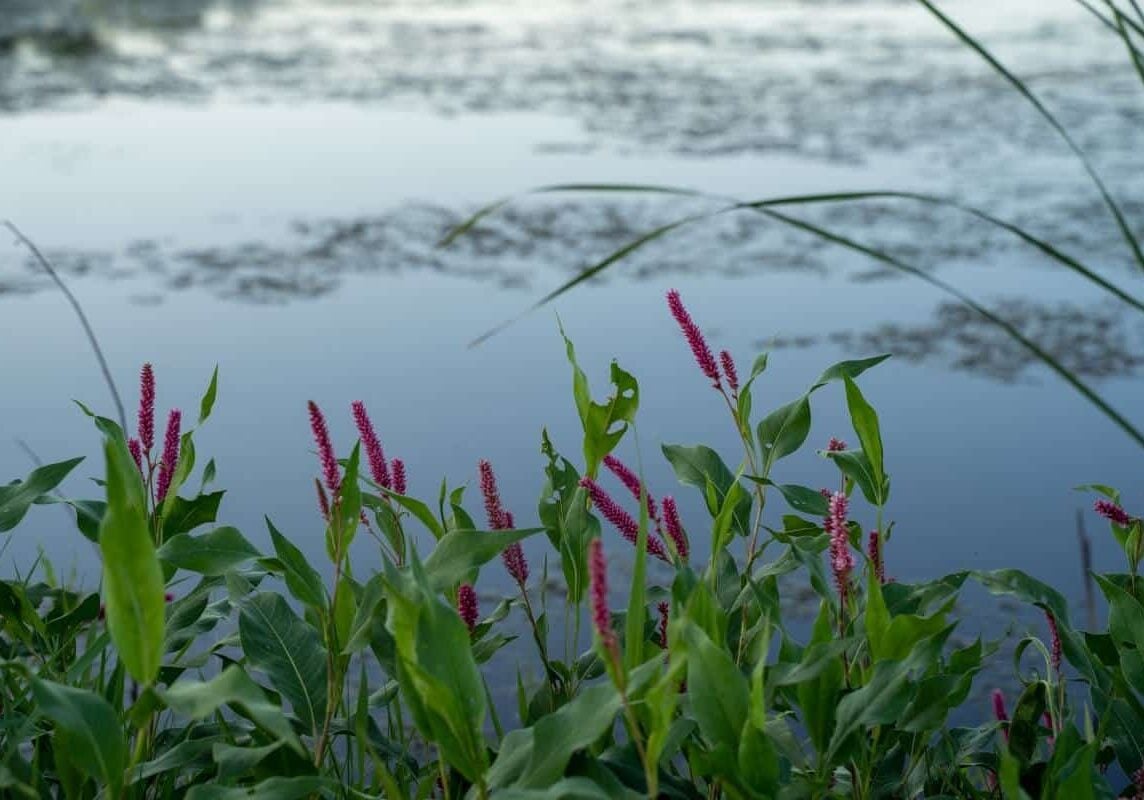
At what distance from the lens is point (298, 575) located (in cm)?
93

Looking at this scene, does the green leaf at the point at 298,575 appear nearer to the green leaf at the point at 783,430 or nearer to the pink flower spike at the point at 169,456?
the pink flower spike at the point at 169,456

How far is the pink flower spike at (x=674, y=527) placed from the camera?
1003 millimetres

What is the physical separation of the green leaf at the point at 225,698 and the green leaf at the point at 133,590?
0.02m

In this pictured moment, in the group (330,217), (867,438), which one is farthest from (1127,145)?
(867,438)

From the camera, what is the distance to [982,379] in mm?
3576

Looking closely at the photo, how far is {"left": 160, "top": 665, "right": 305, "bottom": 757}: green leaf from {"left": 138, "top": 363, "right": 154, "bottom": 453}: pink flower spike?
0.30m

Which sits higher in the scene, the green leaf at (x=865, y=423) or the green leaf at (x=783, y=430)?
the green leaf at (x=865, y=423)

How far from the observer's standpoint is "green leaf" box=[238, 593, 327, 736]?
38.2 inches

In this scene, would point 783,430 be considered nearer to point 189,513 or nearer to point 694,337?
point 694,337

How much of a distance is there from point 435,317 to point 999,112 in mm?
3528

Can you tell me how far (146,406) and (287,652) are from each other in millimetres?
201

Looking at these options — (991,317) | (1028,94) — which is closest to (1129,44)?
(1028,94)

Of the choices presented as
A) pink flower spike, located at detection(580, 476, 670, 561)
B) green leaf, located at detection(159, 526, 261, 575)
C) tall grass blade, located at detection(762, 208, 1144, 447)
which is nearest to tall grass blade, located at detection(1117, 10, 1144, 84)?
tall grass blade, located at detection(762, 208, 1144, 447)

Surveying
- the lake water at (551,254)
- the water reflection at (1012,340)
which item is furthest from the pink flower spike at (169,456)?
the water reflection at (1012,340)
